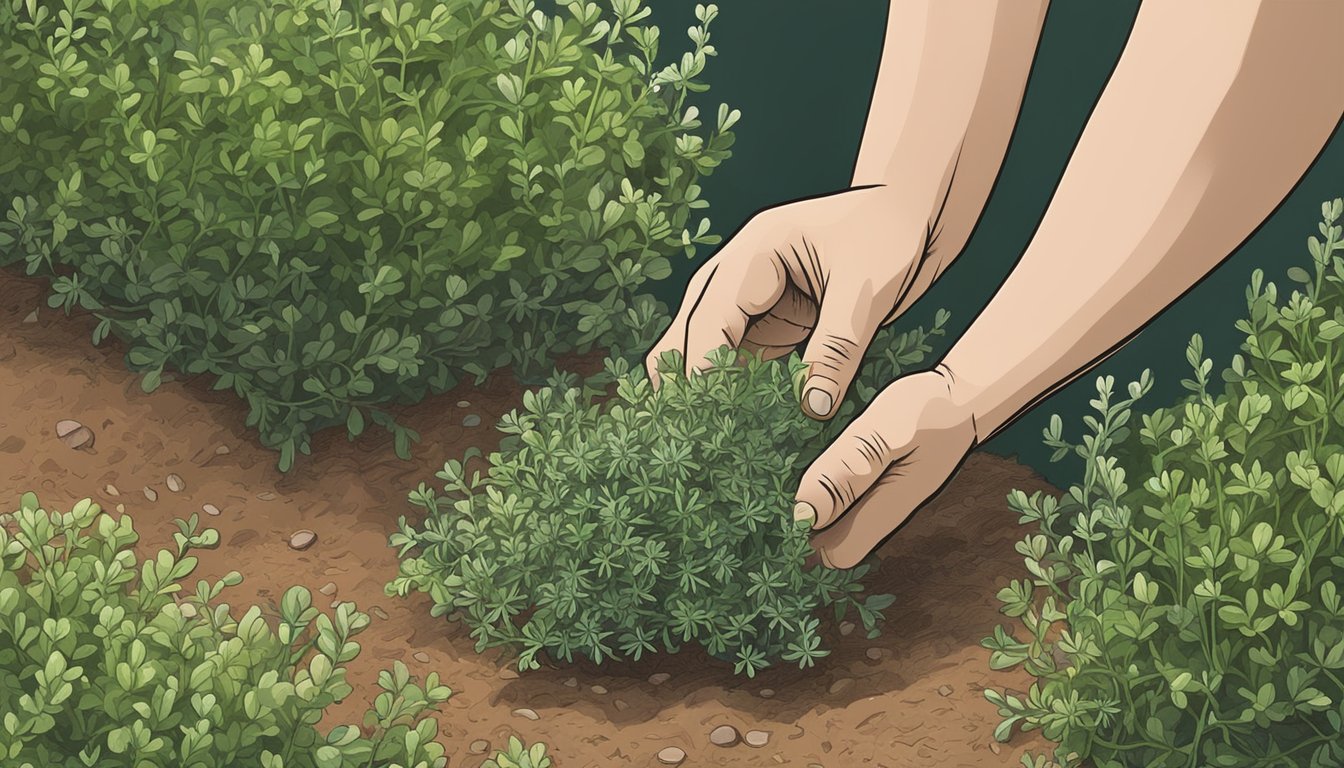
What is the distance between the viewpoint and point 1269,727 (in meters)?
2.78

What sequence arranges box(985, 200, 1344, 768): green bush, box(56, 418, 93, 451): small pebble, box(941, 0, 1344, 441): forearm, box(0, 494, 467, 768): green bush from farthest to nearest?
box(56, 418, 93, 451): small pebble, box(941, 0, 1344, 441): forearm, box(985, 200, 1344, 768): green bush, box(0, 494, 467, 768): green bush

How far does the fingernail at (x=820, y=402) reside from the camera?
336 centimetres

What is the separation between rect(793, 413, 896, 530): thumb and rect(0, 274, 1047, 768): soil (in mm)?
482

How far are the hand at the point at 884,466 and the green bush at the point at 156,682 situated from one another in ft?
4.06

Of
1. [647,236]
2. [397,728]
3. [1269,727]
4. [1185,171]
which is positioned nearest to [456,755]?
[397,728]

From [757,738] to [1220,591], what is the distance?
1.11 m

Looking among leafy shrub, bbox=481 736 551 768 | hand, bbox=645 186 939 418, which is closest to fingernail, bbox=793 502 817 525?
hand, bbox=645 186 939 418

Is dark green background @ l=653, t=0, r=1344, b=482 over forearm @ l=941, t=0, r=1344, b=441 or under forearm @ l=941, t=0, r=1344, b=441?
under

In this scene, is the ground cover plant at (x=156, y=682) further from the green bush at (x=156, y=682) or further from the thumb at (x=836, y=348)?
the thumb at (x=836, y=348)

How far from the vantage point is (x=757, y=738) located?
3303 mm

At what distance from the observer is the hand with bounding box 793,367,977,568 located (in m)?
3.30

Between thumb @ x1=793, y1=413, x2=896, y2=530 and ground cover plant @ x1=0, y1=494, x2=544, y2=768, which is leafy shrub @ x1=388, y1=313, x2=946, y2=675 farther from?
ground cover plant @ x1=0, y1=494, x2=544, y2=768

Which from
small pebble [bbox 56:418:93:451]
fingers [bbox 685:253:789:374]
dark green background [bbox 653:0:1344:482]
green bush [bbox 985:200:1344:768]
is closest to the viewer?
green bush [bbox 985:200:1344:768]

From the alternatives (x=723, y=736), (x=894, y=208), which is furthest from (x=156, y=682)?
(x=894, y=208)
